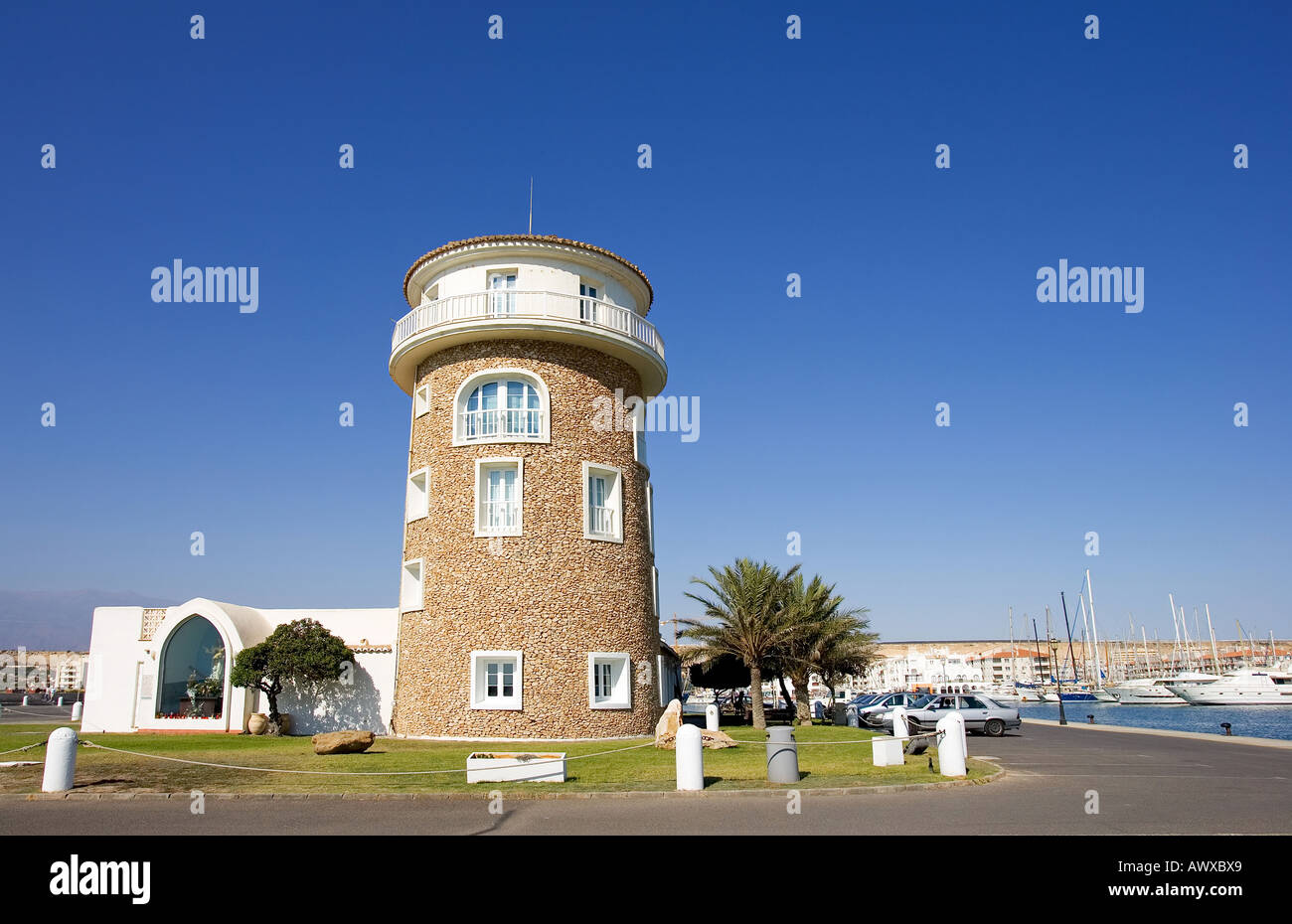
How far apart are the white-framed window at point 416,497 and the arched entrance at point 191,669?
744 centimetres

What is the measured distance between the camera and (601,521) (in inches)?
1052

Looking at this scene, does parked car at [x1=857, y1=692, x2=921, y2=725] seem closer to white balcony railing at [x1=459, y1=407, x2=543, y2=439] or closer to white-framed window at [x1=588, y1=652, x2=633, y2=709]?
white-framed window at [x1=588, y1=652, x2=633, y2=709]

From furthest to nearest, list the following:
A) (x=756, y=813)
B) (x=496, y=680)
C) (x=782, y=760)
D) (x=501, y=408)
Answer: (x=501, y=408), (x=496, y=680), (x=782, y=760), (x=756, y=813)

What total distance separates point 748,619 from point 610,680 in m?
7.39

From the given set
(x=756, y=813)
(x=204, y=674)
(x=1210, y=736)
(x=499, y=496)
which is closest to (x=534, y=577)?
(x=499, y=496)

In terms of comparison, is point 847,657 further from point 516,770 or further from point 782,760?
point 516,770

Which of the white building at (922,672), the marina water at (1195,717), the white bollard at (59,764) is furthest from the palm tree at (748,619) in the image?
the white building at (922,672)

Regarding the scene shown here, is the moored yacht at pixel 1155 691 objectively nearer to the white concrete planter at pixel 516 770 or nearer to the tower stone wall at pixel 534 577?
the tower stone wall at pixel 534 577

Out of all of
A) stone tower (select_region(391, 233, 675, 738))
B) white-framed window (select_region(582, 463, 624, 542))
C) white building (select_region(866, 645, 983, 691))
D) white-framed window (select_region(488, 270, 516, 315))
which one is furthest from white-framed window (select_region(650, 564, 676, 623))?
white building (select_region(866, 645, 983, 691))

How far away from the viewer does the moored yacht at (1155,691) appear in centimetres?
9731

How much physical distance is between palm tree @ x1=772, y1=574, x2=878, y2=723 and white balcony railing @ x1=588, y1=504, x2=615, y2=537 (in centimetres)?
895

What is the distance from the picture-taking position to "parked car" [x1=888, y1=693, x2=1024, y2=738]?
3128 centimetres
